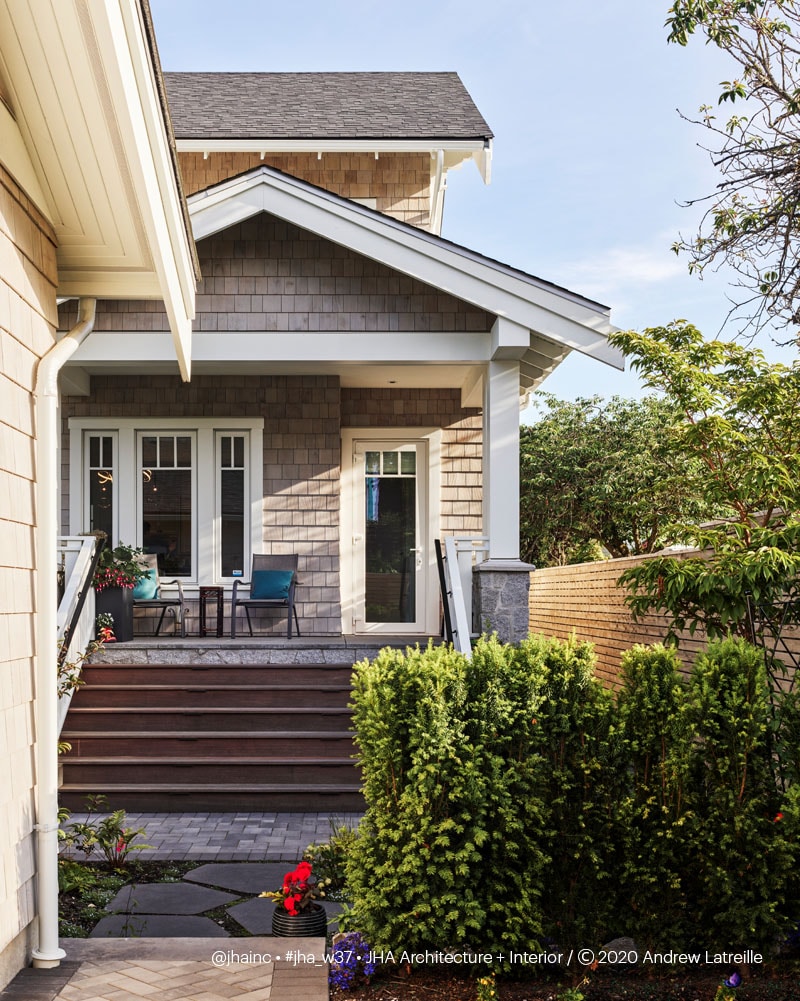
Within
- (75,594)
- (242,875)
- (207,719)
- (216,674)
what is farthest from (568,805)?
(75,594)

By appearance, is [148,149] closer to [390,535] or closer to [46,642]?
[46,642]

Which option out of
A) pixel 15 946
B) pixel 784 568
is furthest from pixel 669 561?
pixel 15 946

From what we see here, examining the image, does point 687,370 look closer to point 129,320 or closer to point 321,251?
point 321,251

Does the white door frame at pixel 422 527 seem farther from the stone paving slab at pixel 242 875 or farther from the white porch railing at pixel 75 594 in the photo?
the stone paving slab at pixel 242 875

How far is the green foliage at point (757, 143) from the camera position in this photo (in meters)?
7.27

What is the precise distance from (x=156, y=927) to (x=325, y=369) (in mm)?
5819

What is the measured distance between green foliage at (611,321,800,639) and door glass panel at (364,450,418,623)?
14.9 feet

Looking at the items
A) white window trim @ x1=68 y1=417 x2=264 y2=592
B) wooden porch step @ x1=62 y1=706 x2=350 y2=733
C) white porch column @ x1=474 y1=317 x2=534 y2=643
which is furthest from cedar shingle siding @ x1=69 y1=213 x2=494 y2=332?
wooden porch step @ x1=62 y1=706 x2=350 y2=733

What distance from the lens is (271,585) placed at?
9.89 metres

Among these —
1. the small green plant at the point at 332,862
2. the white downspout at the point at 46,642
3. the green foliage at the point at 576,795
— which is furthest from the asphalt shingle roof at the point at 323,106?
the green foliage at the point at 576,795

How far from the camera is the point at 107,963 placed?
394 cm

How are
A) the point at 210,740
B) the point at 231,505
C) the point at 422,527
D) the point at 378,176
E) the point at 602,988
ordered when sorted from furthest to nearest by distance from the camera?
1. the point at 378,176
2. the point at 422,527
3. the point at 231,505
4. the point at 210,740
5. the point at 602,988

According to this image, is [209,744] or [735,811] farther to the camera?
[209,744]

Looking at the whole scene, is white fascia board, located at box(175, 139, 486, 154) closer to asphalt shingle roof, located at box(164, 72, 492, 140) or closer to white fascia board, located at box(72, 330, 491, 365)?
asphalt shingle roof, located at box(164, 72, 492, 140)
